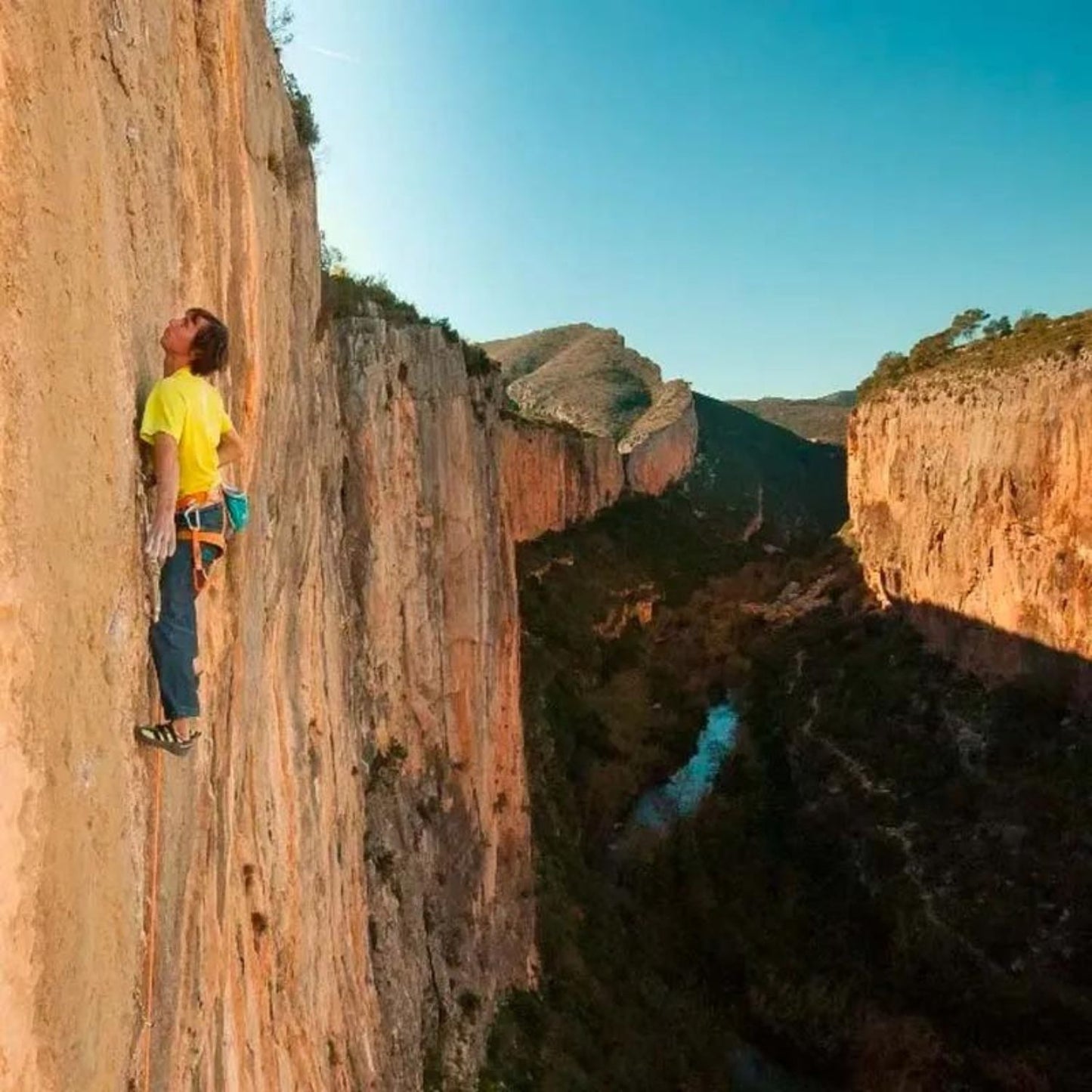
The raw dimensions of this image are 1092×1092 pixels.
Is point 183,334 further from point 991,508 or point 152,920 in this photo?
point 991,508

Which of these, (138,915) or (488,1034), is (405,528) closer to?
(488,1034)

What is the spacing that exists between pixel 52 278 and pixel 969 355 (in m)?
38.1

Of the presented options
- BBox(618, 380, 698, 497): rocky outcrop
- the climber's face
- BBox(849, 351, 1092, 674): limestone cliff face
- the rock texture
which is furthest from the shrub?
BBox(618, 380, 698, 497): rocky outcrop

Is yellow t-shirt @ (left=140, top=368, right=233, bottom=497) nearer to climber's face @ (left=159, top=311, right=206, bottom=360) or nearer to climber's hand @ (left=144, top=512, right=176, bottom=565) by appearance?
climber's face @ (left=159, top=311, right=206, bottom=360)

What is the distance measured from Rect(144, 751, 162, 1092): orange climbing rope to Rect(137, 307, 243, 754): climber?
0.20m

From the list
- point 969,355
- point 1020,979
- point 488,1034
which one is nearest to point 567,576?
point 969,355

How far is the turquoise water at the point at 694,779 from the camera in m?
33.2

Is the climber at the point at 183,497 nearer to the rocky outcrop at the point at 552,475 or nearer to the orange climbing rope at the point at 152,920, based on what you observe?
the orange climbing rope at the point at 152,920

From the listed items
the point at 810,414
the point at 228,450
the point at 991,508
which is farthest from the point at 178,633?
the point at 810,414

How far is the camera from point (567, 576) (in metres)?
46.0

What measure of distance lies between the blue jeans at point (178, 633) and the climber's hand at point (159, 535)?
0.57ft

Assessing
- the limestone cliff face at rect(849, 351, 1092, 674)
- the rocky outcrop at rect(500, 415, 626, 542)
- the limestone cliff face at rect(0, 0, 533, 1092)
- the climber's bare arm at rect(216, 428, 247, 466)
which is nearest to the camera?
the limestone cliff face at rect(0, 0, 533, 1092)

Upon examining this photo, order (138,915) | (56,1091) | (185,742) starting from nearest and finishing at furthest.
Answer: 1. (56,1091)
2. (138,915)
3. (185,742)

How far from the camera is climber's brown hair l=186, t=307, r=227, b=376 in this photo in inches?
149
